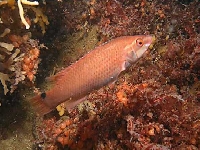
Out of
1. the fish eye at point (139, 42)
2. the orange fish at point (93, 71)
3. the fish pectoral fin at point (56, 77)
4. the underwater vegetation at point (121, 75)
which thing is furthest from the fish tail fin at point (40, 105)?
the fish eye at point (139, 42)

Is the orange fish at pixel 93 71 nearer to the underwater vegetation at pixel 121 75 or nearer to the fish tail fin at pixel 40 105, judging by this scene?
the fish tail fin at pixel 40 105

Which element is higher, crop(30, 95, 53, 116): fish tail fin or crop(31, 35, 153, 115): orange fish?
crop(31, 35, 153, 115): orange fish

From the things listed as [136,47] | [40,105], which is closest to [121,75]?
[136,47]

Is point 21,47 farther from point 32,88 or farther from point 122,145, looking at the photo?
point 122,145

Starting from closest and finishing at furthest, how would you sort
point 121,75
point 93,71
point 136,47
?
point 93,71 → point 136,47 → point 121,75

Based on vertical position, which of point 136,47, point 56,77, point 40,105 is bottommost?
point 40,105

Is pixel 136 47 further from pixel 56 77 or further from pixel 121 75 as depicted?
pixel 56 77

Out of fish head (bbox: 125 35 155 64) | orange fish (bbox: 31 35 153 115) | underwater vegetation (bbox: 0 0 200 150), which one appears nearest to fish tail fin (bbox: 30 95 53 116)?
orange fish (bbox: 31 35 153 115)

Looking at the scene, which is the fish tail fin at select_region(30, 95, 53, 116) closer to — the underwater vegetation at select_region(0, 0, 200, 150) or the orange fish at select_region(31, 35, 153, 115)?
the orange fish at select_region(31, 35, 153, 115)
